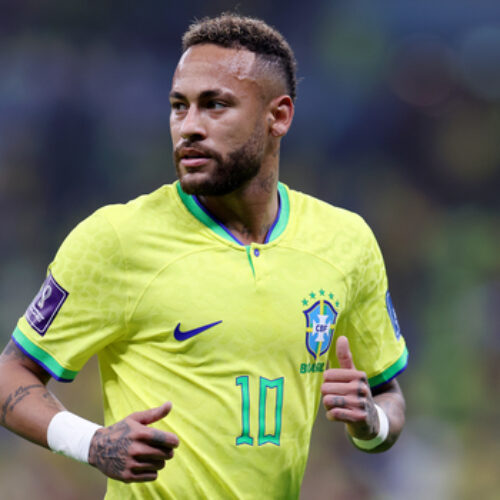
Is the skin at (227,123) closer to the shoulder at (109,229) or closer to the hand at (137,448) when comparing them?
the shoulder at (109,229)

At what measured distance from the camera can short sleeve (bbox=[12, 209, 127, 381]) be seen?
2406 mm

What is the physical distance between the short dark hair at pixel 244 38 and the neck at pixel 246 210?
1.26 feet

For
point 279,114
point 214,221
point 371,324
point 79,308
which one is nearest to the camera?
point 79,308

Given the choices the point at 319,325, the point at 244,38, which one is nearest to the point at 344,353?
the point at 319,325

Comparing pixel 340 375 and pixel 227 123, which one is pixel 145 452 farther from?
pixel 227 123

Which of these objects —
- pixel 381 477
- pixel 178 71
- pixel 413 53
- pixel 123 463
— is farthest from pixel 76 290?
pixel 413 53

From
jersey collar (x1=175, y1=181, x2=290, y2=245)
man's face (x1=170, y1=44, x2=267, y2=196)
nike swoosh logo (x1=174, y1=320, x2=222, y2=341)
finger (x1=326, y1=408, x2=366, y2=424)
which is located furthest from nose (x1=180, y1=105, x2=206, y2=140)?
finger (x1=326, y1=408, x2=366, y2=424)

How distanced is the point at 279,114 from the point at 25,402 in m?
1.22

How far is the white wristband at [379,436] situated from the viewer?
2.67 metres

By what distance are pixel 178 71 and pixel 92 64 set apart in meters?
4.56

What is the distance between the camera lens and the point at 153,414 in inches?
85.7

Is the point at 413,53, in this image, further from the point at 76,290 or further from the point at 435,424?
the point at 76,290

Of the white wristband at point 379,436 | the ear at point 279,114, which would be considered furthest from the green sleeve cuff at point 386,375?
the ear at point 279,114

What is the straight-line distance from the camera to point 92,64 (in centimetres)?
695
